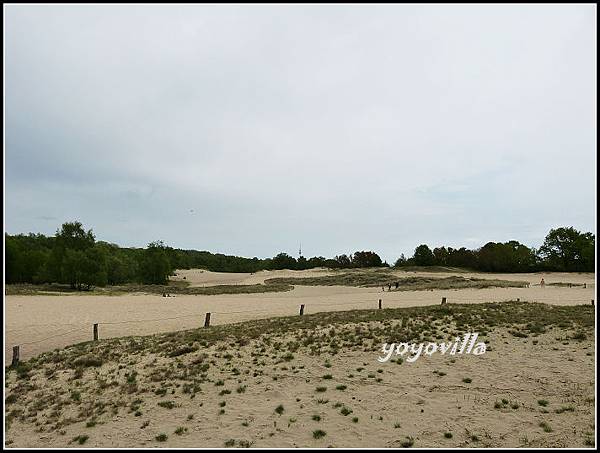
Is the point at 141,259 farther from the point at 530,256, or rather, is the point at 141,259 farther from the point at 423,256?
the point at 530,256

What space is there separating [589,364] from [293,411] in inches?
371

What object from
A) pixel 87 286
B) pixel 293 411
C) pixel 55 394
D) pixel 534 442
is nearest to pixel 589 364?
pixel 534 442

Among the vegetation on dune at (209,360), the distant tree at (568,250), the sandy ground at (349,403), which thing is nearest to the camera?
the sandy ground at (349,403)

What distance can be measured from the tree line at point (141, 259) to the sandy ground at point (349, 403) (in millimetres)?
46923

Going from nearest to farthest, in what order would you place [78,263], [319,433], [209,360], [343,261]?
[319,433]
[209,360]
[78,263]
[343,261]

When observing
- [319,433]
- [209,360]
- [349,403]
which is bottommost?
[319,433]

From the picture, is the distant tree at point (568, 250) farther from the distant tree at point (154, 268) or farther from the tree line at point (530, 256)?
the distant tree at point (154, 268)

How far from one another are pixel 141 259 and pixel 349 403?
71753 mm

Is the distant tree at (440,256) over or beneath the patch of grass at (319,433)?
over

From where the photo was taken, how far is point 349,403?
447 inches

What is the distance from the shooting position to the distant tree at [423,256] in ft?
309

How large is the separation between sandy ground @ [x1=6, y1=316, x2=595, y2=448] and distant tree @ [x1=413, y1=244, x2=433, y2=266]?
8113 cm

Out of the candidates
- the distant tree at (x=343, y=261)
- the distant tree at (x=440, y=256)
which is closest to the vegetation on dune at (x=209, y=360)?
the distant tree at (x=440, y=256)

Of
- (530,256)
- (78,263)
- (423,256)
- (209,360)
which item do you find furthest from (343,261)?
(209,360)
